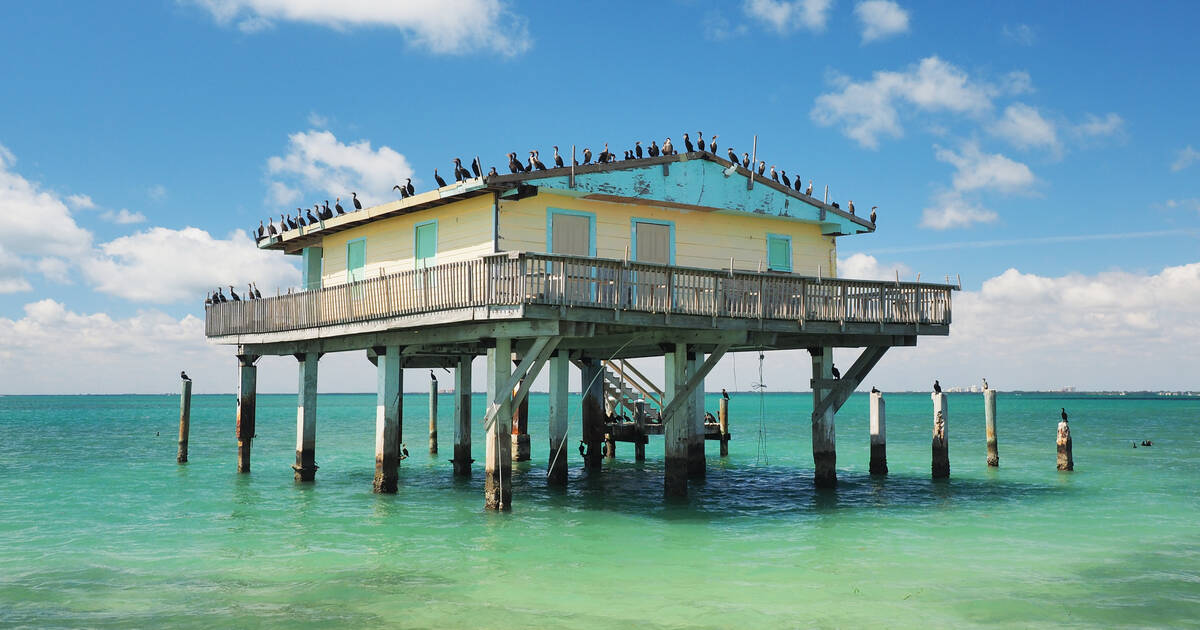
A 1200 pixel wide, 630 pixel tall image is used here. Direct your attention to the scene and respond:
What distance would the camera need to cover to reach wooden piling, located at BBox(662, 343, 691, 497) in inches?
1015

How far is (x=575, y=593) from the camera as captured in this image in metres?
16.1

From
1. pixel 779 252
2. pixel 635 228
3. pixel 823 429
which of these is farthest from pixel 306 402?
pixel 823 429

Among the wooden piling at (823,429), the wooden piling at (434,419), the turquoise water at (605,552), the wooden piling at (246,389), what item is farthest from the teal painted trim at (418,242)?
the wooden piling at (434,419)

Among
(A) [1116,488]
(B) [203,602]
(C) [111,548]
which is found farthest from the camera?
(A) [1116,488]

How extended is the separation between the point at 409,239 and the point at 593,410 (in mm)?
12663

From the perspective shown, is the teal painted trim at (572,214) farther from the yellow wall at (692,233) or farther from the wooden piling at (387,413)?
the wooden piling at (387,413)

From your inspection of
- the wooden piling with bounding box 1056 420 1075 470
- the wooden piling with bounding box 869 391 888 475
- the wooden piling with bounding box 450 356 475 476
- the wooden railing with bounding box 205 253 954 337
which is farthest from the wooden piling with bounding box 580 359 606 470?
the wooden piling with bounding box 1056 420 1075 470

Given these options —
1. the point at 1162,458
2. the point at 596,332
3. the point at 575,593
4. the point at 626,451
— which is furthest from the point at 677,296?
the point at 1162,458

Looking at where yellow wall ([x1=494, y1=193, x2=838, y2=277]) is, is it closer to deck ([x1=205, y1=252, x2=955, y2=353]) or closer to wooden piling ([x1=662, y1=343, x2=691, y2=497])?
deck ([x1=205, y1=252, x2=955, y2=353])

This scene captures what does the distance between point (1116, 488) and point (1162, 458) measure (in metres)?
18.3

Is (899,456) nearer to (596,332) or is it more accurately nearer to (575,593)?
(596,332)

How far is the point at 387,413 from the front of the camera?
86.8 feet

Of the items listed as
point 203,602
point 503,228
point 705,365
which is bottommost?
point 203,602

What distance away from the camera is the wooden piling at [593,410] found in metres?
36.4
